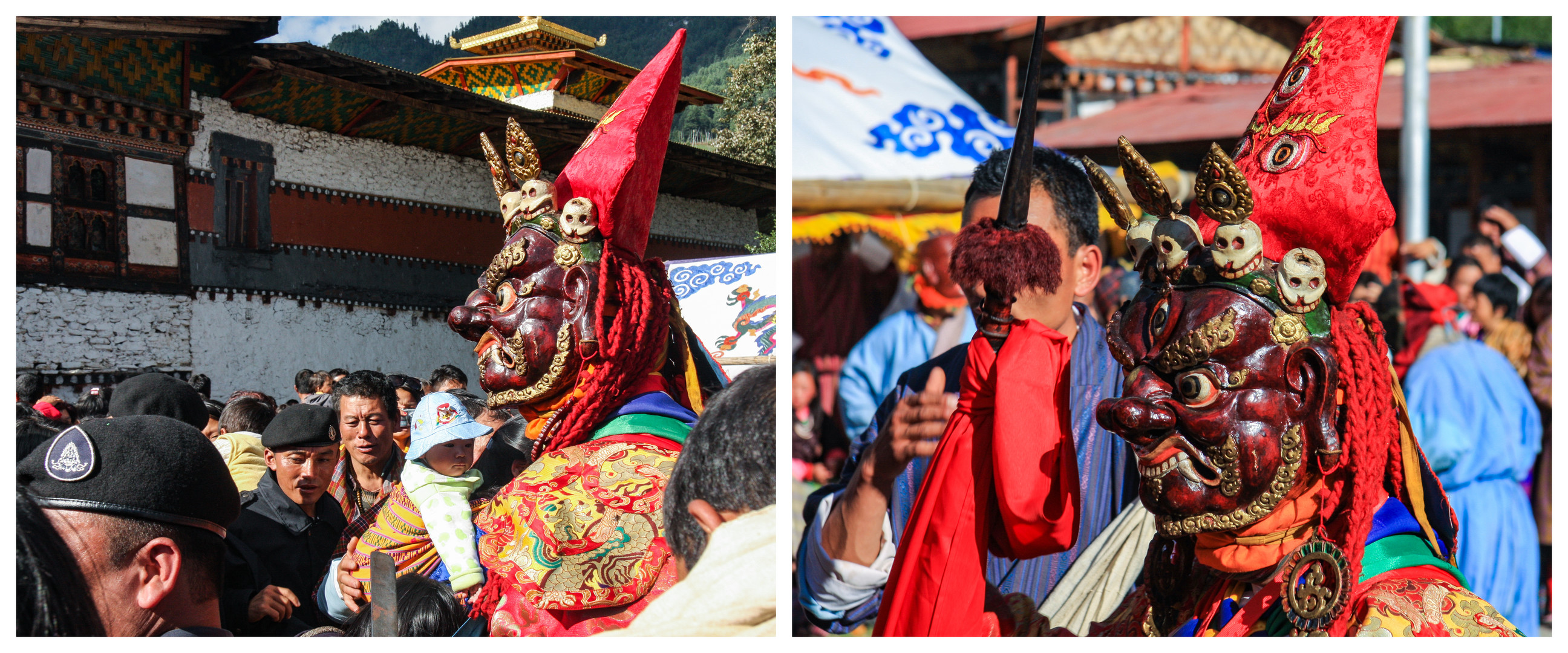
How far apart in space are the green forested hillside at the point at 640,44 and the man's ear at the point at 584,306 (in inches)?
27.5

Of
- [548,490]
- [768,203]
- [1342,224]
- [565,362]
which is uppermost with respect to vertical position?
[768,203]

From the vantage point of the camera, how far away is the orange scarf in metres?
1.68

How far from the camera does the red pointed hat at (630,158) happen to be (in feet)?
8.25

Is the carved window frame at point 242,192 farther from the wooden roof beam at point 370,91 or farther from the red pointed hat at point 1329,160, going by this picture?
the red pointed hat at point 1329,160

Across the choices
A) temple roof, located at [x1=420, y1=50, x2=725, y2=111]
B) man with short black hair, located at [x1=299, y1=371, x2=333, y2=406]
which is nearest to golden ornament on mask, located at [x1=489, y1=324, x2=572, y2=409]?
temple roof, located at [x1=420, y1=50, x2=725, y2=111]

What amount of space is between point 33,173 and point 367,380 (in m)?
1.71

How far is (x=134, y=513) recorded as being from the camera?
1.67 meters

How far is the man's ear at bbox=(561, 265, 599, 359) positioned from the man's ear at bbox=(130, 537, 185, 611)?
979 millimetres

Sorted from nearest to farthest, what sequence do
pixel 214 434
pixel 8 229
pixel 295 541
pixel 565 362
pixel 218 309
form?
pixel 565 362 < pixel 8 229 < pixel 295 541 < pixel 214 434 < pixel 218 309

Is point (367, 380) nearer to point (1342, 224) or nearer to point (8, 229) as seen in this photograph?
point (8, 229)

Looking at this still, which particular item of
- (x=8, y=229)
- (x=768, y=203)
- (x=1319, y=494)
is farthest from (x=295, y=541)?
(x=1319, y=494)

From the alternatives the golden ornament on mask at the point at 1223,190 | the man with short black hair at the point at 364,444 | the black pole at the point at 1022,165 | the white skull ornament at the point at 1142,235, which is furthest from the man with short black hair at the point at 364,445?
the golden ornament on mask at the point at 1223,190

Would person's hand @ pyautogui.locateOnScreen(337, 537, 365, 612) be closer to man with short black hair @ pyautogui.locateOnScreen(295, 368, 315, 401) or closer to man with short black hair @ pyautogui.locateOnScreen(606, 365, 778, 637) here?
man with short black hair @ pyautogui.locateOnScreen(606, 365, 778, 637)

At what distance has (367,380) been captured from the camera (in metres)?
3.74
